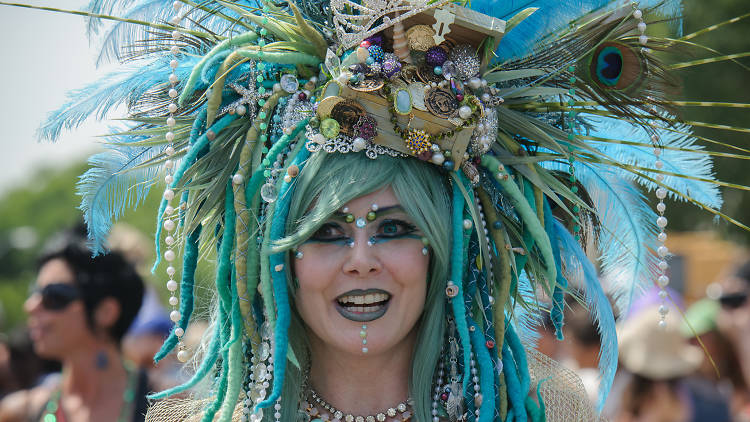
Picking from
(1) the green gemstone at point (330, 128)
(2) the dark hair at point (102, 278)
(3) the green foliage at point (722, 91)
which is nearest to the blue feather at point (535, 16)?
(1) the green gemstone at point (330, 128)

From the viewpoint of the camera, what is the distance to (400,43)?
228 centimetres

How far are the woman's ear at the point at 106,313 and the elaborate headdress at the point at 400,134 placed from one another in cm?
213

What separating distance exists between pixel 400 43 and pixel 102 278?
290 cm

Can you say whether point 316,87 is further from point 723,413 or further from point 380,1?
point 723,413

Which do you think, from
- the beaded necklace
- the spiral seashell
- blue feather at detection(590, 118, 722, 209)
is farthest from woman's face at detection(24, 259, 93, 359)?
blue feather at detection(590, 118, 722, 209)

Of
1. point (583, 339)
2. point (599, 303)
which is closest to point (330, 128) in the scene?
point (599, 303)

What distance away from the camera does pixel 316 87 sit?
234 centimetres

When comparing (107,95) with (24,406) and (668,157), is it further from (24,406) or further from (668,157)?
(24,406)

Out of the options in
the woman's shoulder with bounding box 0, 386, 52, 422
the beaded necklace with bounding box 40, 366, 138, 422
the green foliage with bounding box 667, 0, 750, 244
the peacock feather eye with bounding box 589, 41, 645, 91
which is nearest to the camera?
the peacock feather eye with bounding box 589, 41, 645, 91

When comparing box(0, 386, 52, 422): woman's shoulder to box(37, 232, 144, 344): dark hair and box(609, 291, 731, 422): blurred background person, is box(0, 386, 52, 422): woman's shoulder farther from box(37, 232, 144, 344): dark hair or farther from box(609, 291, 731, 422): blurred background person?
box(609, 291, 731, 422): blurred background person

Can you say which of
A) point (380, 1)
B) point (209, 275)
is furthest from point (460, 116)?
point (209, 275)

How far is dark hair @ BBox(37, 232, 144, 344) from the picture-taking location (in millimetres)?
4523

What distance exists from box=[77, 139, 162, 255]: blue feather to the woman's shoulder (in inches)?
99.7

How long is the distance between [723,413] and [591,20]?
315 cm
